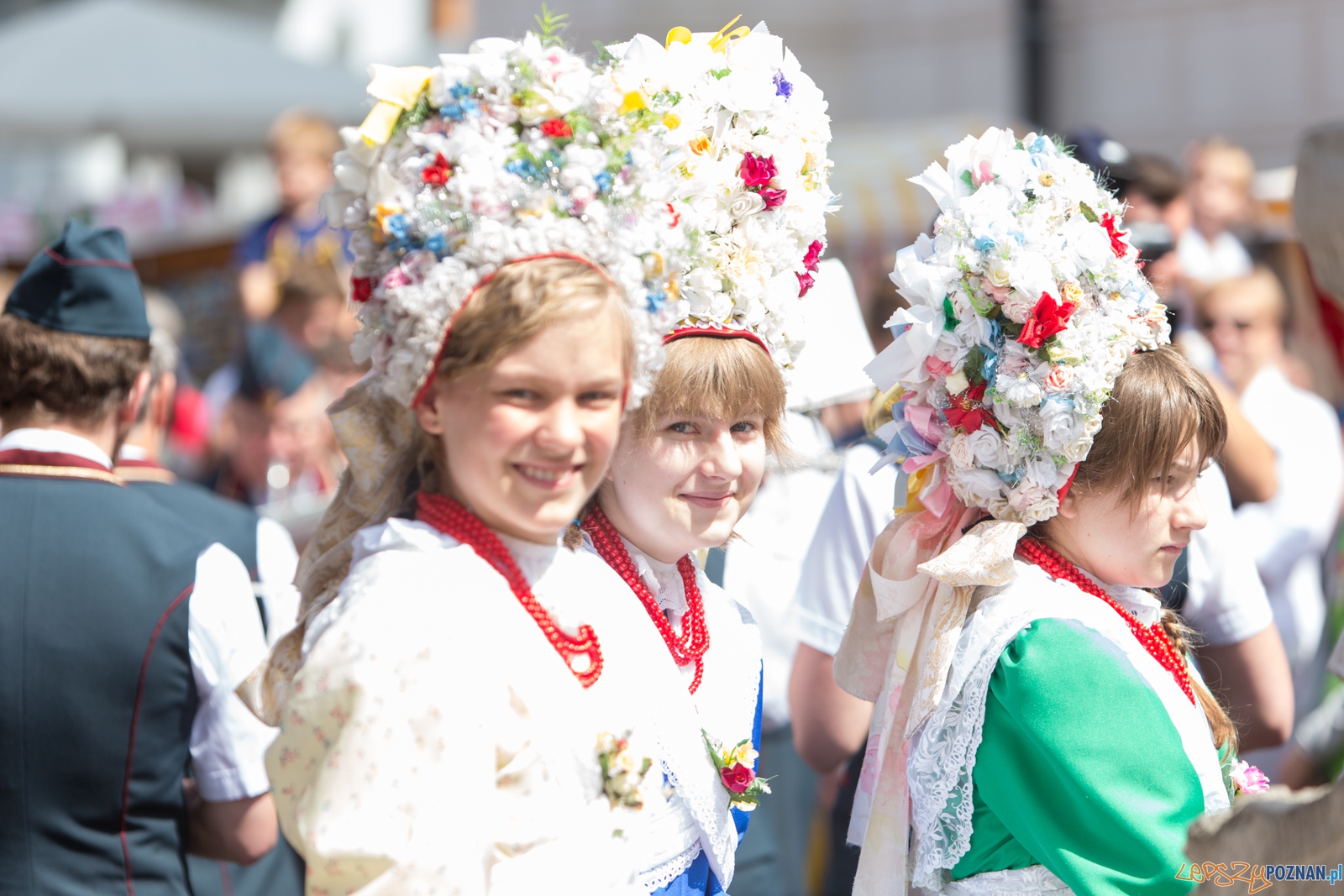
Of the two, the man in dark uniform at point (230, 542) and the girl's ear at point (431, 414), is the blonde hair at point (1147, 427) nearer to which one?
the girl's ear at point (431, 414)

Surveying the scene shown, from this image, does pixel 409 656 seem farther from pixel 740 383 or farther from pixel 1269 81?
pixel 1269 81

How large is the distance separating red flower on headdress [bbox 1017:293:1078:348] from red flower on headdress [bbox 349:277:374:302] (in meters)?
1.08

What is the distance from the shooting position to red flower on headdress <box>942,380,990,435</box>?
7.36ft

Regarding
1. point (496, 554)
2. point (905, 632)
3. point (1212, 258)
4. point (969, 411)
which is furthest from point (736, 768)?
point (1212, 258)

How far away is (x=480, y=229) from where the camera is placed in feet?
5.61

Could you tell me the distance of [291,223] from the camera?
21.3ft

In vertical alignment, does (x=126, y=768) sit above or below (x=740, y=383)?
below

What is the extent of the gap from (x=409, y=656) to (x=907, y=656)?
3.44 ft

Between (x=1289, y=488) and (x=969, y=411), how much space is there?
285 cm

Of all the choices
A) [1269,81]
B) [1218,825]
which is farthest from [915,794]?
[1269,81]

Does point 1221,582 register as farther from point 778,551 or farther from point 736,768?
point 736,768

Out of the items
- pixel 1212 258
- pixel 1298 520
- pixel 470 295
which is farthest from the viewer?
pixel 1212 258

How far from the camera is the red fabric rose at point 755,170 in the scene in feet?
7.59

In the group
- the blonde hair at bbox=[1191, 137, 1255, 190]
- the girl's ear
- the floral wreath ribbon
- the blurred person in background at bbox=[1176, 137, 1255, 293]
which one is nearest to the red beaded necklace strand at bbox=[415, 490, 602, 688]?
the girl's ear
